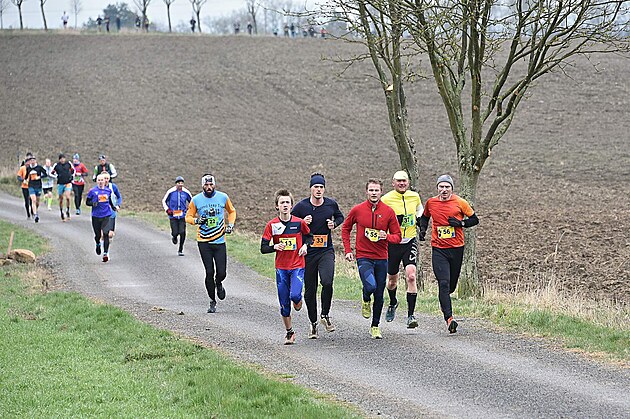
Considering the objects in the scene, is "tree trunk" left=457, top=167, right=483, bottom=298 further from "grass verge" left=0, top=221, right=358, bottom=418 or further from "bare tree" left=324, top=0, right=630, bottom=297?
"grass verge" left=0, top=221, right=358, bottom=418

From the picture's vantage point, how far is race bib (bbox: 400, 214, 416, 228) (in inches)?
495

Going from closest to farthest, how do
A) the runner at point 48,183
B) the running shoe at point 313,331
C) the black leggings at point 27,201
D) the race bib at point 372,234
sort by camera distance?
the race bib at point 372,234 < the running shoe at point 313,331 < the black leggings at point 27,201 < the runner at point 48,183

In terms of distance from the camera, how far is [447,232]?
1223 centimetres

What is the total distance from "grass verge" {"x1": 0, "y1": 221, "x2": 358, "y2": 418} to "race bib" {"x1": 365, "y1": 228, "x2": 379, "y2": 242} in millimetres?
2478

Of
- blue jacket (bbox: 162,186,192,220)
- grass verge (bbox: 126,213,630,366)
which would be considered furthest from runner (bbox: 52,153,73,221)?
grass verge (bbox: 126,213,630,366)

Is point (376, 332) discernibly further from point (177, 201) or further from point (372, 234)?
point (177, 201)

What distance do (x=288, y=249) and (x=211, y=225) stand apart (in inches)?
124

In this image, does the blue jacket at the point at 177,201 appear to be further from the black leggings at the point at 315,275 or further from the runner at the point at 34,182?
the black leggings at the point at 315,275

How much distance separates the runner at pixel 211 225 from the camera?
14.4 metres

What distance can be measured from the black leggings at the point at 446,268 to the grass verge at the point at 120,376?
10.5 feet

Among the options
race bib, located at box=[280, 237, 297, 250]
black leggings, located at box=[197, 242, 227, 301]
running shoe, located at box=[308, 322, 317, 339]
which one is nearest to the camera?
race bib, located at box=[280, 237, 297, 250]

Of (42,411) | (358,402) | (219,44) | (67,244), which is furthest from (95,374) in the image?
(219,44)

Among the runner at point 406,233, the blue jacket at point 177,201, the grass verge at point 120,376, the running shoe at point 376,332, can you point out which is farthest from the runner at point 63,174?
the running shoe at point 376,332

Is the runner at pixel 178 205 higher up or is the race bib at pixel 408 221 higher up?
the race bib at pixel 408 221
